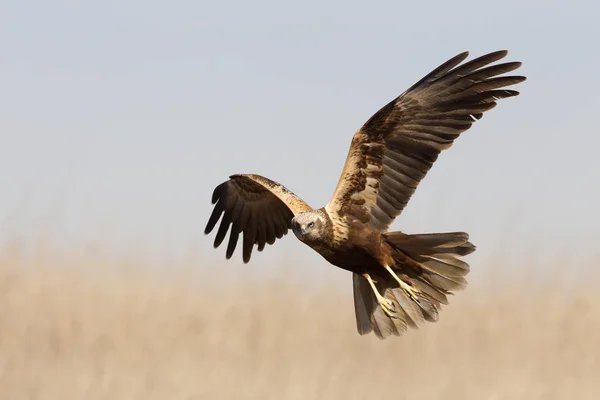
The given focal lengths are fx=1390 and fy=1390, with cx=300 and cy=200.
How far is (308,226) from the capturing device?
29.6ft

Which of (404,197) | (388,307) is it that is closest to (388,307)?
(388,307)

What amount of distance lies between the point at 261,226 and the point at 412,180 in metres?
1.81

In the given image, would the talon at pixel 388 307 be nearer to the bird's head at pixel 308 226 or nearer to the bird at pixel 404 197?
the bird at pixel 404 197

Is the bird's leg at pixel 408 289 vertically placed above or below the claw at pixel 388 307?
above

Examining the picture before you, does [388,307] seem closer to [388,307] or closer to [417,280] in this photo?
[388,307]

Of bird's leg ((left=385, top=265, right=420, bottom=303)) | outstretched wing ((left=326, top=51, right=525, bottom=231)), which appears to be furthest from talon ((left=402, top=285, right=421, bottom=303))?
outstretched wing ((left=326, top=51, right=525, bottom=231))

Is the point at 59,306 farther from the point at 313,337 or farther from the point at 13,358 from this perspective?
the point at 313,337

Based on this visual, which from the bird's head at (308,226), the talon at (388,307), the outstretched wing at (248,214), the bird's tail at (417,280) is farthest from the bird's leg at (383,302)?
the outstretched wing at (248,214)

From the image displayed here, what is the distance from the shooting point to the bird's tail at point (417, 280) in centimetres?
948

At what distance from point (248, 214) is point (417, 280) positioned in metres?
1.80

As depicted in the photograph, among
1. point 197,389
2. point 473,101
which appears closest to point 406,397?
point 197,389

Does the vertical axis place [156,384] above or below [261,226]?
below

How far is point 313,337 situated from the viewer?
11562mm

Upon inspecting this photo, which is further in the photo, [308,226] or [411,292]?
[411,292]
